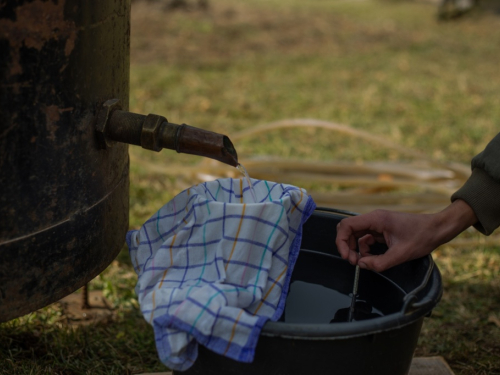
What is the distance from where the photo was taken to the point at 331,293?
1.88 metres

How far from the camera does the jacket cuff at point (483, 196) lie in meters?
1.67

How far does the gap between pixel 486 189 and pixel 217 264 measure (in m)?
0.75

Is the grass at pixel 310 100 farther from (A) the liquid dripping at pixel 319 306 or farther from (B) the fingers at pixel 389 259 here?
(B) the fingers at pixel 389 259

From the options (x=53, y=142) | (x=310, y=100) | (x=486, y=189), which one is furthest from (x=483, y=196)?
(x=310, y=100)

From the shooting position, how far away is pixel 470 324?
8.00 feet

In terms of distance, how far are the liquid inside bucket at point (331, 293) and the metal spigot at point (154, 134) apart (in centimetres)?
48

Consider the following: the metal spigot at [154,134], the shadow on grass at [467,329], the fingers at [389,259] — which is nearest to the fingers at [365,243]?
the fingers at [389,259]

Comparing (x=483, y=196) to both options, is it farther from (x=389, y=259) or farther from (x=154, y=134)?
(x=154, y=134)

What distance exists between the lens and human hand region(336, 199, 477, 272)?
161cm

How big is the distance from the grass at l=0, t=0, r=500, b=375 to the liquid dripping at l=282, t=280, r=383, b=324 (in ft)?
1.82

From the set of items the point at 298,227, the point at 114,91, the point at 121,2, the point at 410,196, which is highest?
the point at 121,2

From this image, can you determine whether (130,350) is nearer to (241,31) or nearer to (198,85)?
(198,85)

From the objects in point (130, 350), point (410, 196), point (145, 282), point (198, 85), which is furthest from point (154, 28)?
point (145, 282)

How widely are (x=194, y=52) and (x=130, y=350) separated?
5.25 metres
